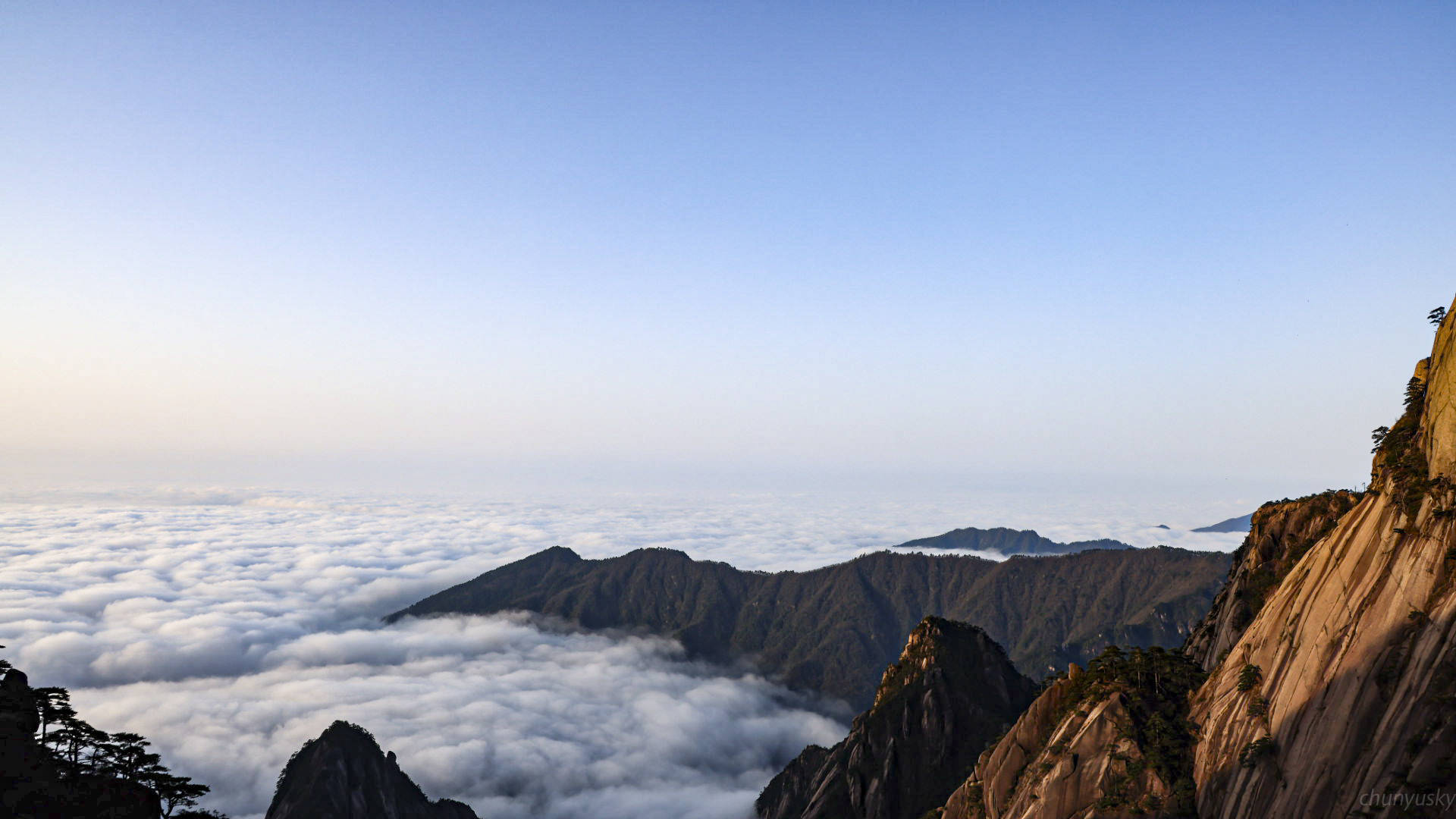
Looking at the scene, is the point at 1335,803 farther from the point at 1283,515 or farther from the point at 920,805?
the point at 920,805

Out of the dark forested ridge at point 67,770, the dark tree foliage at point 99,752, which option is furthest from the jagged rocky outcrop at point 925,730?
the dark tree foliage at point 99,752

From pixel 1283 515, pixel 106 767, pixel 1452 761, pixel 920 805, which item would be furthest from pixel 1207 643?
pixel 106 767

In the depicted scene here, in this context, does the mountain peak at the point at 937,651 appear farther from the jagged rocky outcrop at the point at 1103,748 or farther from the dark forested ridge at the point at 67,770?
the dark forested ridge at the point at 67,770

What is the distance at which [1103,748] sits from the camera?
69.5 meters

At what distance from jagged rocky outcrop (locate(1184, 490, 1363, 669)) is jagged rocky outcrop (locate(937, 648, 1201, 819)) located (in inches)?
404

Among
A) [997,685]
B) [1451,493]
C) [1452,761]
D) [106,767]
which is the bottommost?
[997,685]

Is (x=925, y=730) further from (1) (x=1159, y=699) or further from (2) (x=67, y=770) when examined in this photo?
(2) (x=67, y=770)

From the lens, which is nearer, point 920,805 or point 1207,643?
point 1207,643

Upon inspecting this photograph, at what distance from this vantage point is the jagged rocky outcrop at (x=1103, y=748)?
64.0 meters

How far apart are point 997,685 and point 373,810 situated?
159 m

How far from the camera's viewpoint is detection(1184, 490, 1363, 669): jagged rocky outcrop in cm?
8200

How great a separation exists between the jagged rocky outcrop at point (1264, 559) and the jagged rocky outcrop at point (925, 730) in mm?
80980

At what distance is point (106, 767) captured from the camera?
88812mm

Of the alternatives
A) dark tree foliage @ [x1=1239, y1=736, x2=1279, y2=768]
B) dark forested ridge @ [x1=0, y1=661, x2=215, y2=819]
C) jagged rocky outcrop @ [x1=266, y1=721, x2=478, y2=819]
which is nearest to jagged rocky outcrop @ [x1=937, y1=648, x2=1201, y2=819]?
dark tree foliage @ [x1=1239, y1=736, x2=1279, y2=768]
